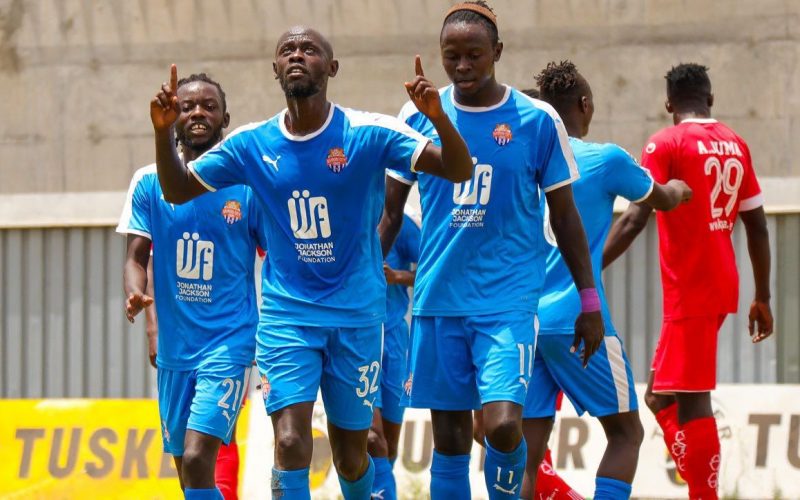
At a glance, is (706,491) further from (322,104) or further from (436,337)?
(322,104)

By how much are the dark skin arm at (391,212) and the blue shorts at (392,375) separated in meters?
2.27

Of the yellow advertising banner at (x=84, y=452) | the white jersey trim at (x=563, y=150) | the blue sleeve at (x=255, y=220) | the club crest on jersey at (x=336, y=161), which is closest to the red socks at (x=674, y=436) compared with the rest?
the white jersey trim at (x=563, y=150)

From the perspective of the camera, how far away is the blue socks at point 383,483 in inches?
343

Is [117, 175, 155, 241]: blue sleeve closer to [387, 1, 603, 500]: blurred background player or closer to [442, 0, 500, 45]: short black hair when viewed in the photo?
[387, 1, 603, 500]: blurred background player

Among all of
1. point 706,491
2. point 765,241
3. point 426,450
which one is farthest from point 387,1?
point 706,491

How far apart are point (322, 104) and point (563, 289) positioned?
5.69 ft

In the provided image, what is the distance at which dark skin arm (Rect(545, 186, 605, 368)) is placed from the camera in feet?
22.0

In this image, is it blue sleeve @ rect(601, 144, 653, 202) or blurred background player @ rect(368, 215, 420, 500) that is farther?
blurred background player @ rect(368, 215, 420, 500)

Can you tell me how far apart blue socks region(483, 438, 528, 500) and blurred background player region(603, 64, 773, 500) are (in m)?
1.76

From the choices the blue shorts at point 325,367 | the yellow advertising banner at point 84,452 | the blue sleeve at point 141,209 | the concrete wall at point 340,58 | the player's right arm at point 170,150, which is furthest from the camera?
the concrete wall at point 340,58

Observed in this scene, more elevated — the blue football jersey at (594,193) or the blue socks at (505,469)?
the blue football jersey at (594,193)

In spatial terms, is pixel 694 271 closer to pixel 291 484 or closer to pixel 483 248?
pixel 483 248

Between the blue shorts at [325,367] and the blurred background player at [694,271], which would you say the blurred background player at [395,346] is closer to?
the blurred background player at [694,271]

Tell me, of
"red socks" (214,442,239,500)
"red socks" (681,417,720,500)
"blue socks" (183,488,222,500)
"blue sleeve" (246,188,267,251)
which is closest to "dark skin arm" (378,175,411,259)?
"blue sleeve" (246,188,267,251)
